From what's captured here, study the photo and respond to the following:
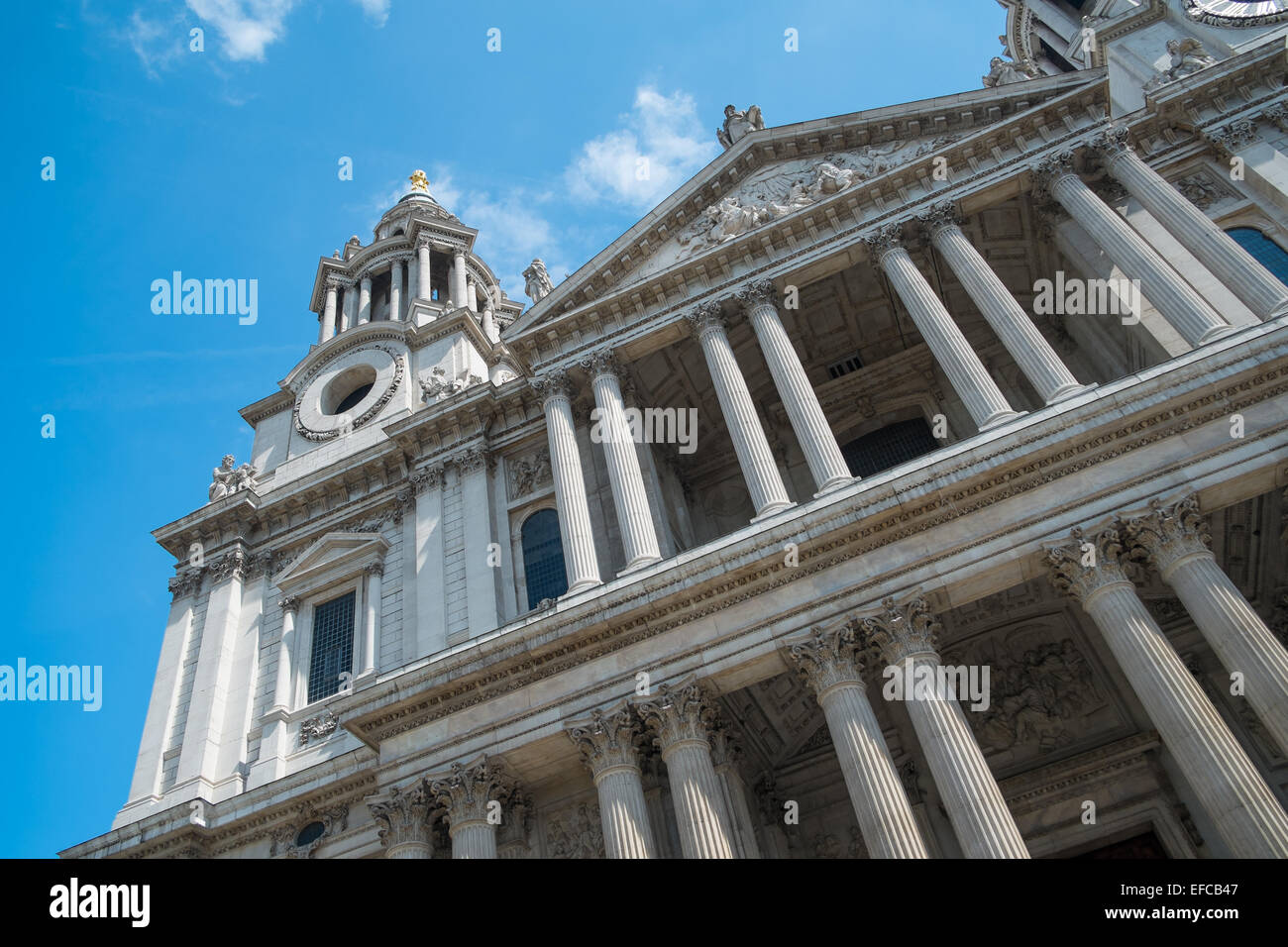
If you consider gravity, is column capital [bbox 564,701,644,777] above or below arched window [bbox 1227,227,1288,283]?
below

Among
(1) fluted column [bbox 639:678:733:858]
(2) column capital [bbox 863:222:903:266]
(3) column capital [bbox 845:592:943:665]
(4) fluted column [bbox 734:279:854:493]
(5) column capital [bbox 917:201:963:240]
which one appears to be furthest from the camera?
(2) column capital [bbox 863:222:903:266]

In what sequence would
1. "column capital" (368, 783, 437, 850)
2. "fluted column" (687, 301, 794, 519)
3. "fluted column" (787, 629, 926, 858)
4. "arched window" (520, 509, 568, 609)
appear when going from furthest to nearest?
1. "arched window" (520, 509, 568, 609)
2. "fluted column" (687, 301, 794, 519)
3. "column capital" (368, 783, 437, 850)
4. "fluted column" (787, 629, 926, 858)

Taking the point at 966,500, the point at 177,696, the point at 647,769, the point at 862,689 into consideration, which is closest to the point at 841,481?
the point at 966,500

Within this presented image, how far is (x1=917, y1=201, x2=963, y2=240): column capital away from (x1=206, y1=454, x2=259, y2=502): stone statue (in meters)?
20.3

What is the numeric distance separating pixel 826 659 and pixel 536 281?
17858 millimetres

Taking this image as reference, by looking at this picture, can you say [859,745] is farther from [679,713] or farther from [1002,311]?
[1002,311]

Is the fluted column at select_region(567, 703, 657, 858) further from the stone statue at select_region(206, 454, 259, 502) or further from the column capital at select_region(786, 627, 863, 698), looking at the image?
the stone statue at select_region(206, 454, 259, 502)

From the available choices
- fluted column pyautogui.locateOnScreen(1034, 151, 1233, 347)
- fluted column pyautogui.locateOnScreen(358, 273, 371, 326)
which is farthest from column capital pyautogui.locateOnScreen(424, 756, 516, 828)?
fluted column pyautogui.locateOnScreen(358, 273, 371, 326)

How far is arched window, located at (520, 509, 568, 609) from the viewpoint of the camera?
81.4 feet

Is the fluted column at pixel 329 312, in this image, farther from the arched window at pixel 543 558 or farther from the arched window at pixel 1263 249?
the arched window at pixel 1263 249

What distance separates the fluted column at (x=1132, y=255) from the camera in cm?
1905

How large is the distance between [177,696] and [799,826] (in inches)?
639
